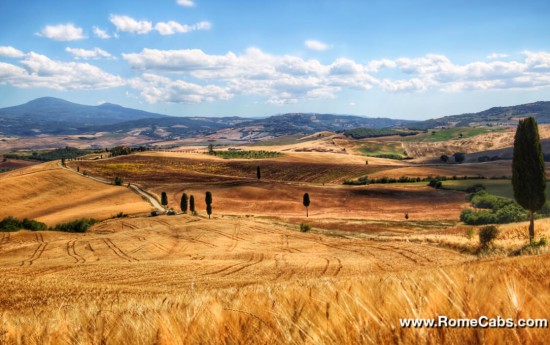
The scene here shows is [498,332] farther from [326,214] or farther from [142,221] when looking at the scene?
Answer: [326,214]

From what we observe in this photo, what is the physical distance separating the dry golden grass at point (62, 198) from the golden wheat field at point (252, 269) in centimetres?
58

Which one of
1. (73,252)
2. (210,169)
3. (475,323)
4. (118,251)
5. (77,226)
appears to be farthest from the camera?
(210,169)

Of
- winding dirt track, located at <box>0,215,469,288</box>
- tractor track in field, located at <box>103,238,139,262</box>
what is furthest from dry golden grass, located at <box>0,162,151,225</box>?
tractor track in field, located at <box>103,238,139,262</box>

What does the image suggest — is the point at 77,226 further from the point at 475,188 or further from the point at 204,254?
the point at 475,188

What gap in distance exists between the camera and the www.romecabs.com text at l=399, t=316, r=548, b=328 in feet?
8.36

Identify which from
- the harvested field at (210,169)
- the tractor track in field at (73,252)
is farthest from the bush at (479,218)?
the tractor track in field at (73,252)

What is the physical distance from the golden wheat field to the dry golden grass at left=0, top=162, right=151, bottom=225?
0.58 m

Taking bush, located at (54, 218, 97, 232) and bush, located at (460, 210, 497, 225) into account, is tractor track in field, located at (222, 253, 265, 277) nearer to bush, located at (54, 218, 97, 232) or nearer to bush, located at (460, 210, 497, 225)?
bush, located at (54, 218, 97, 232)

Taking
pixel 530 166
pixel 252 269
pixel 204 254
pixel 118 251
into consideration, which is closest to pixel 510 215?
pixel 530 166

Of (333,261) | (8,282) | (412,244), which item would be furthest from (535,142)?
(8,282)

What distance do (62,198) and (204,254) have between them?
90731mm

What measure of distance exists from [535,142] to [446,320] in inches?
1867

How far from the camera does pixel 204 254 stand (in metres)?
46.8

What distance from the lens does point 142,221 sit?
77.9m
